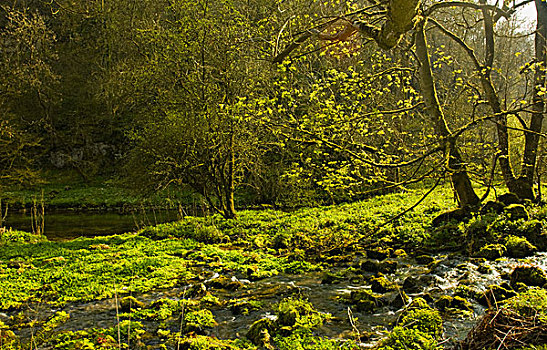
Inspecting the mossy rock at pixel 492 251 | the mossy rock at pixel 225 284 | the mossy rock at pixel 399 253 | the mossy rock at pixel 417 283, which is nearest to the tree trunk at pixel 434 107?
the mossy rock at pixel 492 251

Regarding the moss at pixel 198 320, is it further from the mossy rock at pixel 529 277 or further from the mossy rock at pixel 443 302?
the mossy rock at pixel 529 277

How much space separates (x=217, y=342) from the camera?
4.77 m

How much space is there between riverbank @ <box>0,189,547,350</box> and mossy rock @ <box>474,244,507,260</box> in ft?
0.10

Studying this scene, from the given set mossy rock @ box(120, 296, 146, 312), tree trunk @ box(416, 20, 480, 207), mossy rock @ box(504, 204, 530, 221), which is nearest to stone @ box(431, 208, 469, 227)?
tree trunk @ box(416, 20, 480, 207)

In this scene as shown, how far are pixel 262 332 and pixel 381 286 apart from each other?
254 cm

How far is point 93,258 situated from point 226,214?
556 centimetres

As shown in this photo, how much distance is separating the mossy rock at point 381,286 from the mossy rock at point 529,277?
1827 millimetres

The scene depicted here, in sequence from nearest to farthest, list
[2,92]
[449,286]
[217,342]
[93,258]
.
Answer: [217,342] < [449,286] < [93,258] < [2,92]

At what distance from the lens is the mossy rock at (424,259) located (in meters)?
8.40

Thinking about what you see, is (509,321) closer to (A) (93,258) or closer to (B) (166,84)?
(A) (93,258)

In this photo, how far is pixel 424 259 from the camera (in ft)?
27.8

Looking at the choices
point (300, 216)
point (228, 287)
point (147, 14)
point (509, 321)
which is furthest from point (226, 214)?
point (147, 14)

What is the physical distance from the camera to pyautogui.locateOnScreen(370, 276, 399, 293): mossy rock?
6629 millimetres

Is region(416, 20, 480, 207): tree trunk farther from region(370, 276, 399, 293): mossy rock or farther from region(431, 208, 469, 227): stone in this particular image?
region(370, 276, 399, 293): mossy rock
